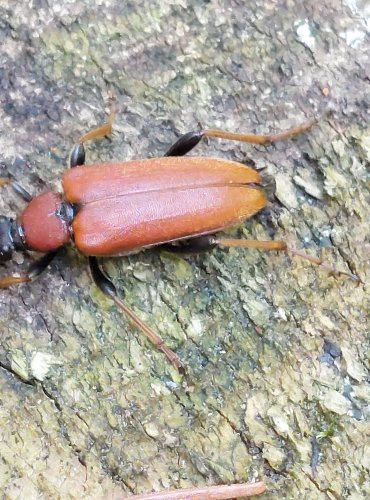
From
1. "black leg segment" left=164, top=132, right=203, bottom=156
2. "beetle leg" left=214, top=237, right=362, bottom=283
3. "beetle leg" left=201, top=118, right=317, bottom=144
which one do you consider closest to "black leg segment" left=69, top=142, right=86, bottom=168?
"black leg segment" left=164, top=132, right=203, bottom=156

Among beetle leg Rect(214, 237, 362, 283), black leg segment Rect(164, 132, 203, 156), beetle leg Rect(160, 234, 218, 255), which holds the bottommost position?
beetle leg Rect(214, 237, 362, 283)

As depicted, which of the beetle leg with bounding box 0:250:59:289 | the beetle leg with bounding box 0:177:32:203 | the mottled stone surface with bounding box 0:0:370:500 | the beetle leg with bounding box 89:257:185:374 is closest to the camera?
the mottled stone surface with bounding box 0:0:370:500

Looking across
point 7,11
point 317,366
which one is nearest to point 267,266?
point 317,366

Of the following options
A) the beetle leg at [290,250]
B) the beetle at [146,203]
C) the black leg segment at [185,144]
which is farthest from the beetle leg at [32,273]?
the beetle leg at [290,250]

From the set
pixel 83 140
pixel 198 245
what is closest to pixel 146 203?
pixel 198 245

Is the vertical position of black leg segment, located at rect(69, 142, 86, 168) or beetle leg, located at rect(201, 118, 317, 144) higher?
black leg segment, located at rect(69, 142, 86, 168)

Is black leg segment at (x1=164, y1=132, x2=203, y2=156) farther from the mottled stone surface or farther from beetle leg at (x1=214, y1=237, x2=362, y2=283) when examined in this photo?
beetle leg at (x1=214, y1=237, x2=362, y2=283)
